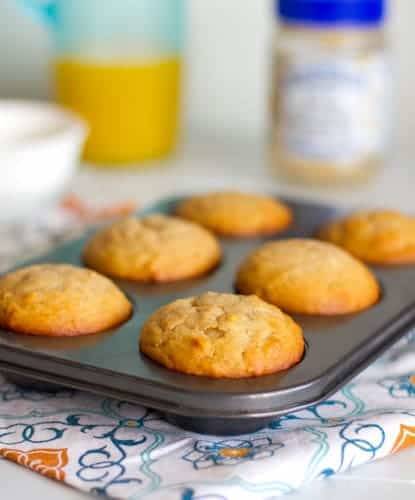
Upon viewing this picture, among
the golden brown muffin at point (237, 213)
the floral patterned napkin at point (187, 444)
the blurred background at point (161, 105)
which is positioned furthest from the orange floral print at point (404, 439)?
the blurred background at point (161, 105)

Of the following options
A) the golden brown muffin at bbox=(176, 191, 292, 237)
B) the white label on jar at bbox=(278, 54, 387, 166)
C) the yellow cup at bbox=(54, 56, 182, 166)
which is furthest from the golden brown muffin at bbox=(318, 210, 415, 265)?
the yellow cup at bbox=(54, 56, 182, 166)

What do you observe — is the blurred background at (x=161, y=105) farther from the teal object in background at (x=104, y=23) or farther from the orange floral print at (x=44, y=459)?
the orange floral print at (x=44, y=459)

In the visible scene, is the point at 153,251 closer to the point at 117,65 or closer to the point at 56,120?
the point at 56,120

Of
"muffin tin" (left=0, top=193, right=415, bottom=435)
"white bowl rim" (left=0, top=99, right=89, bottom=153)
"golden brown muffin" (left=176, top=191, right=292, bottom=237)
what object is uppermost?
"white bowl rim" (left=0, top=99, right=89, bottom=153)

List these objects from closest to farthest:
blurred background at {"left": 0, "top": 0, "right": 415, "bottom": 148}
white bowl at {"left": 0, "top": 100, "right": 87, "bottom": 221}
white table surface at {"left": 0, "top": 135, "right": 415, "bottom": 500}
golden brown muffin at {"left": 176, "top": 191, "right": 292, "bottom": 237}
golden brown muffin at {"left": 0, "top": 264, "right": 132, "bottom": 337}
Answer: golden brown muffin at {"left": 0, "top": 264, "right": 132, "bottom": 337}, golden brown muffin at {"left": 176, "top": 191, "right": 292, "bottom": 237}, white bowl at {"left": 0, "top": 100, "right": 87, "bottom": 221}, white table surface at {"left": 0, "top": 135, "right": 415, "bottom": 500}, blurred background at {"left": 0, "top": 0, "right": 415, "bottom": 148}

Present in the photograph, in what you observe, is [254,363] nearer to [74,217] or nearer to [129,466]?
[129,466]

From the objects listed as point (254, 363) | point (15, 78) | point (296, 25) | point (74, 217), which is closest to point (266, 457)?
point (254, 363)

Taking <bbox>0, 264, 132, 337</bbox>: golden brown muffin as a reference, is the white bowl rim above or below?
above

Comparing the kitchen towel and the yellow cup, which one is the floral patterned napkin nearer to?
the kitchen towel
